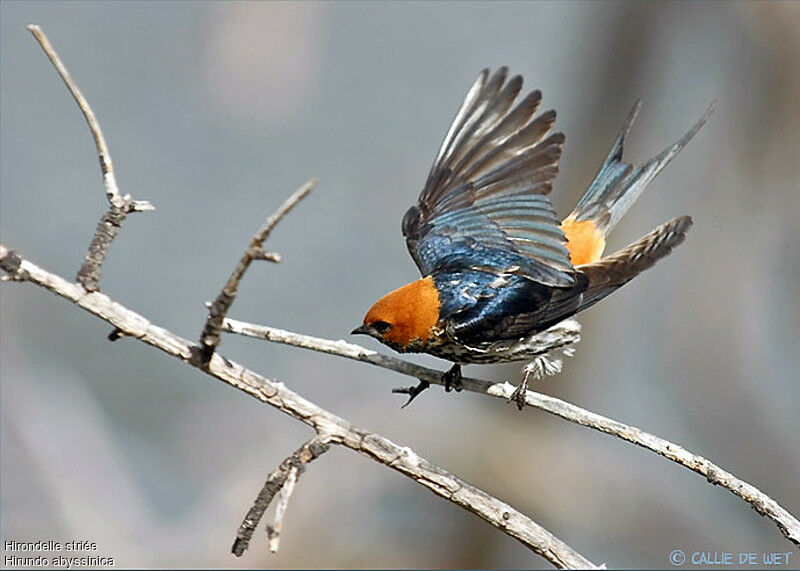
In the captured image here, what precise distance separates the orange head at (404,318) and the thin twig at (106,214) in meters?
1.09

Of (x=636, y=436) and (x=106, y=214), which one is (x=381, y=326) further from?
(x=106, y=214)

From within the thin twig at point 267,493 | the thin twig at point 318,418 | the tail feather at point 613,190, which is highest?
the tail feather at point 613,190

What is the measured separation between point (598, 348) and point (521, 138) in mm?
2255

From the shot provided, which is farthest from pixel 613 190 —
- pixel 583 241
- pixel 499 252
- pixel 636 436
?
pixel 636 436

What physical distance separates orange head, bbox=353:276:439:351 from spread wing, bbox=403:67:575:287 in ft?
→ 0.97

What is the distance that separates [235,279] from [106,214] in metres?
0.33

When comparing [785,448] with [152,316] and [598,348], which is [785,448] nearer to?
[598,348]

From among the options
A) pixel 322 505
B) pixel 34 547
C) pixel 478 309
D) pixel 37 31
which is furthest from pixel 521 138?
pixel 322 505

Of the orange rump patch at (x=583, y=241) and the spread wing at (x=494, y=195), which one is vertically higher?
the orange rump patch at (x=583, y=241)

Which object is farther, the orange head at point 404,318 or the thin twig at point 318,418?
the orange head at point 404,318

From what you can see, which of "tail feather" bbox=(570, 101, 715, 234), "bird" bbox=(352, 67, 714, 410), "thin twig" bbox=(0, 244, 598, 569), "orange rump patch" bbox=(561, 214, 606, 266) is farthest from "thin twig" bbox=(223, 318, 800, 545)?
"tail feather" bbox=(570, 101, 715, 234)

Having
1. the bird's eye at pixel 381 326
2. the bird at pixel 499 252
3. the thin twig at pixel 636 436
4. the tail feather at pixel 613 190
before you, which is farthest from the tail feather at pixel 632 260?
the thin twig at pixel 636 436

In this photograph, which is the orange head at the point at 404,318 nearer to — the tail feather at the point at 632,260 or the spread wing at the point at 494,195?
the spread wing at the point at 494,195

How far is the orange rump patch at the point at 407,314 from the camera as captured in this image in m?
2.81
